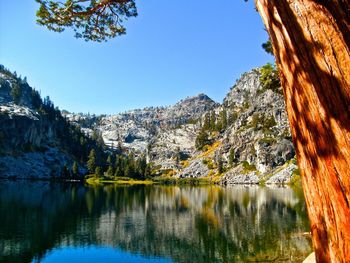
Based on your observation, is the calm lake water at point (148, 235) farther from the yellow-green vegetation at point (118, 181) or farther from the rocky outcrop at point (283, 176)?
the yellow-green vegetation at point (118, 181)

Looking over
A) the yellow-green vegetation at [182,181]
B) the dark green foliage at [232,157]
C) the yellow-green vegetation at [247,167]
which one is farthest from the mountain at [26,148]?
the yellow-green vegetation at [247,167]

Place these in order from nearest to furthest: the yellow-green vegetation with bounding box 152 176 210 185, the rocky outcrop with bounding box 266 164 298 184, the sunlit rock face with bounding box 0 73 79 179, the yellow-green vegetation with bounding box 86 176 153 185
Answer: the rocky outcrop with bounding box 266 164 298 184 < the yellow-green vegetation with bounding box 86 176 153 185 < the sunlit rock face with bounding box 0 73 79 179 < the yellow-green vegetation with bounding box 152 176 210 185

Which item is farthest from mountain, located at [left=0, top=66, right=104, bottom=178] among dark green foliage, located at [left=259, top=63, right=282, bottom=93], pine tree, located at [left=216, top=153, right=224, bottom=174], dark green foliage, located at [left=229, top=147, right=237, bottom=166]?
dark green foliage, located at [left=259, top=63, right=282, bottom=93]

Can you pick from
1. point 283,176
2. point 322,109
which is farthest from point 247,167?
point 322,109

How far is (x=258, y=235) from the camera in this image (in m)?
39.8

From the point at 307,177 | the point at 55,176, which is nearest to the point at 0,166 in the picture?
the point at 55,176

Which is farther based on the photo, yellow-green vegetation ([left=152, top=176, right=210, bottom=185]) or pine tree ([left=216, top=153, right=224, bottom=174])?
pine tree ([left=216, top=153, right=224, bottom=174])

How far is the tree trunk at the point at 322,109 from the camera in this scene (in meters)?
3.26

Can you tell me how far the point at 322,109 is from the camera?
11.3 ft

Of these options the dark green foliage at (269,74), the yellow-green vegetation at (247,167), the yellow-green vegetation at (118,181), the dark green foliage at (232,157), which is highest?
the dark green foliage at (232,157)

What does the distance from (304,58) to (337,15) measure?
54cm

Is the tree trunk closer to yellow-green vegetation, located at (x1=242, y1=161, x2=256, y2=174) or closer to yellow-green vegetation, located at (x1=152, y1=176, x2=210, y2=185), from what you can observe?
yellow-green vegetation, located at (x1=242, y1=161, x2=256, y2=174)

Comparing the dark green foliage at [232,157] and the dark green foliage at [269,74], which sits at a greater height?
the dark green foliage at [232,157]

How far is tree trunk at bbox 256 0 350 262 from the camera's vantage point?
326cm
